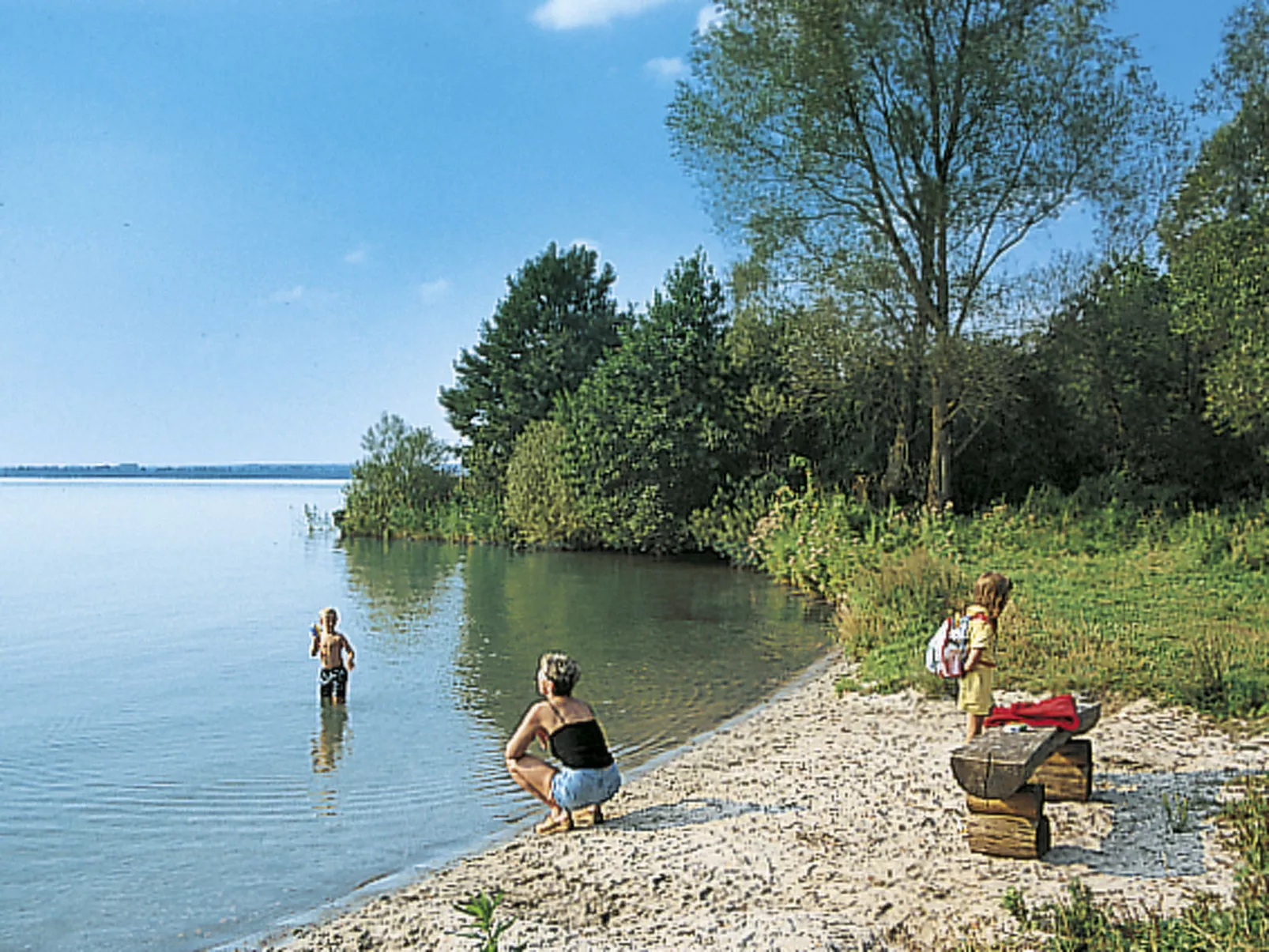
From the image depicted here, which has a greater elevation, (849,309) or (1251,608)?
(849,309)

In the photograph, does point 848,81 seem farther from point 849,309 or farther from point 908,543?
point 908,543

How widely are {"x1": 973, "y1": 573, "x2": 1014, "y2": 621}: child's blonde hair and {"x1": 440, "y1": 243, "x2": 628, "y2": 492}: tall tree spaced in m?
33.8

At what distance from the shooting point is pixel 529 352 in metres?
43.3

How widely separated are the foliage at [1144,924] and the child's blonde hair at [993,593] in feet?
7.48

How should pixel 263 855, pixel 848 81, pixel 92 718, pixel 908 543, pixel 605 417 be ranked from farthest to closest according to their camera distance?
pixel 605 417, pixel 848 81, pixel 908 543, pixel 92 718, pixel 263 855

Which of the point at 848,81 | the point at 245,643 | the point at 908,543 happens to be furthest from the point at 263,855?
the point at 848,81

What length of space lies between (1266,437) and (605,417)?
54.2 ft

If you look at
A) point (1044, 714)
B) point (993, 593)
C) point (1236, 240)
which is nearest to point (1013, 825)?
point (1044, 714)

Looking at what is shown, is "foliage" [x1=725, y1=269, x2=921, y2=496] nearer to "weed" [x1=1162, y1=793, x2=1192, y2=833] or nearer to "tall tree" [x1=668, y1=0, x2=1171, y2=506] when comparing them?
"tall tree" [x1=668, y1=0, x2=1171, y2=506]

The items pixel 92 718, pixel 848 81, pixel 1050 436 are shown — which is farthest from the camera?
pixel 1050 436

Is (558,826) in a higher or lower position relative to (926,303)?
lower

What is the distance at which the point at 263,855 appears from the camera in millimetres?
7359

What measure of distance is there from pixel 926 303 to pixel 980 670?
58.3 ft

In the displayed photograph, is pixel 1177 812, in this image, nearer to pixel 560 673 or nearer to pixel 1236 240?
pixel 560 673
